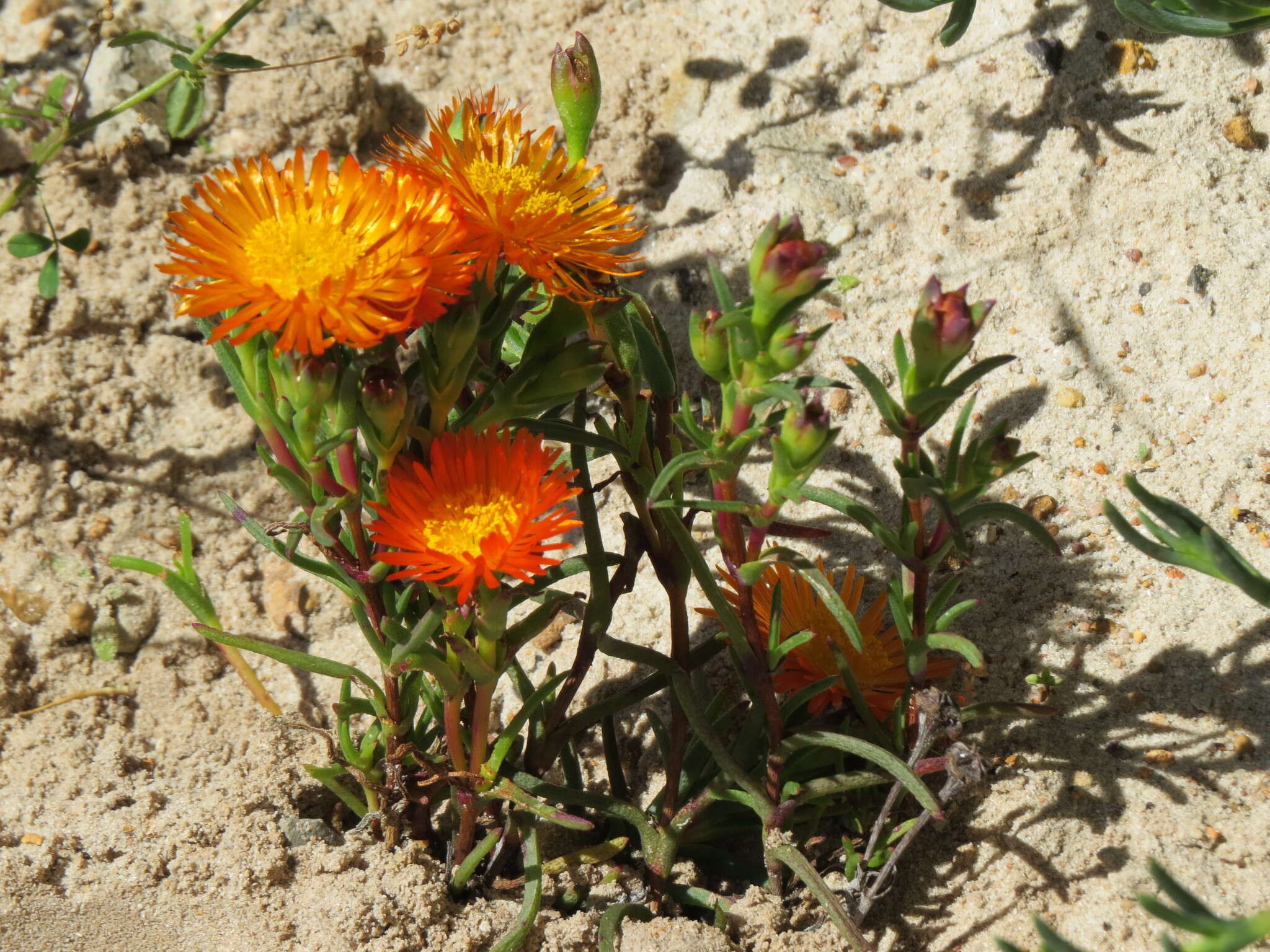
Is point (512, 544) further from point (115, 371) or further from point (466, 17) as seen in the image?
point (466, 17)

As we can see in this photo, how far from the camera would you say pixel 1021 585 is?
1.79 metres

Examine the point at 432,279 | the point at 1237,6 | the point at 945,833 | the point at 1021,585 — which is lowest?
the point at 945,833

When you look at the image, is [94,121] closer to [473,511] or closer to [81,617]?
[81,617]

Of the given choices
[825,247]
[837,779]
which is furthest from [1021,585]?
[825,247]

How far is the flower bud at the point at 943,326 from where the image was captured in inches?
45.2

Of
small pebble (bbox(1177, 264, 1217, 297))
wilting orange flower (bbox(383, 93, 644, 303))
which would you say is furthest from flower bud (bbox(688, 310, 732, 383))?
small pebble (bbox(1177, 264, 1217, 297))

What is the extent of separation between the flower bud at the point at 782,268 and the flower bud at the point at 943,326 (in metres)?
0.13

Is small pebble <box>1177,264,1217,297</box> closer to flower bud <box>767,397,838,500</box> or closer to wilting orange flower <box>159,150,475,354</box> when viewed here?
flower bud <box>767,397,838,500</box>

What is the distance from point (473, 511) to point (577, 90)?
2.14ft

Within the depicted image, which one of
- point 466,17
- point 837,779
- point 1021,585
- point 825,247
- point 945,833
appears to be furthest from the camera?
point 466,17

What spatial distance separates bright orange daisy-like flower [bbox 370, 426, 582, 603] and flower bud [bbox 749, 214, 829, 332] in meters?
0.31

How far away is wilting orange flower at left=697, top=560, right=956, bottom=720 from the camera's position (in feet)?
5.33

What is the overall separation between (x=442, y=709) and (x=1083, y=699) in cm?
95

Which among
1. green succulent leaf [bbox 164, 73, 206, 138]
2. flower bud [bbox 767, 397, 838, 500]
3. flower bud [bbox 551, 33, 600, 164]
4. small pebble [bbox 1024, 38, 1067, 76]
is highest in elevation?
green succulent leaf [bbox 164, 73, 206, 138]
